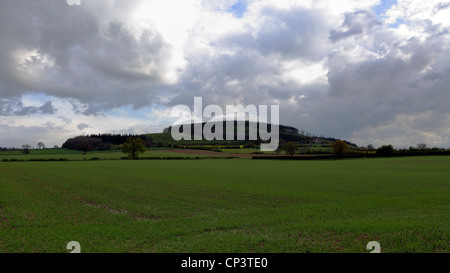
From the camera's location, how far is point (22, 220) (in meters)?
16.7

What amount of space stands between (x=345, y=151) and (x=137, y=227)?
138491mm

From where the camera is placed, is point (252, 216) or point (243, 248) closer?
point (243, 248)

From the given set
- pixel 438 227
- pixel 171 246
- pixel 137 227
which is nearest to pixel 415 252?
pixel 438 227

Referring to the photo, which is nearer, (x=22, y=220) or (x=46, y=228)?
(x=46, y=228)

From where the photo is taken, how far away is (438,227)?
13367 millimetres

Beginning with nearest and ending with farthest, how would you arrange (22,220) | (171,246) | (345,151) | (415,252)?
(415,252)
(171,246)
(22,220)
(345,151)

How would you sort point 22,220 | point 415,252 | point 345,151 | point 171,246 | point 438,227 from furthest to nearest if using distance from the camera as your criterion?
point 345,151
point 22,220
point 438,227
point 171,246
point 415,252

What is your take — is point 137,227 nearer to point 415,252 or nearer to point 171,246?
point 171,246

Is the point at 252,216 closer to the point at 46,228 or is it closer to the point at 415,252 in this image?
the point at 415,252

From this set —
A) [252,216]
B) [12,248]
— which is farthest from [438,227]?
[12,248]
